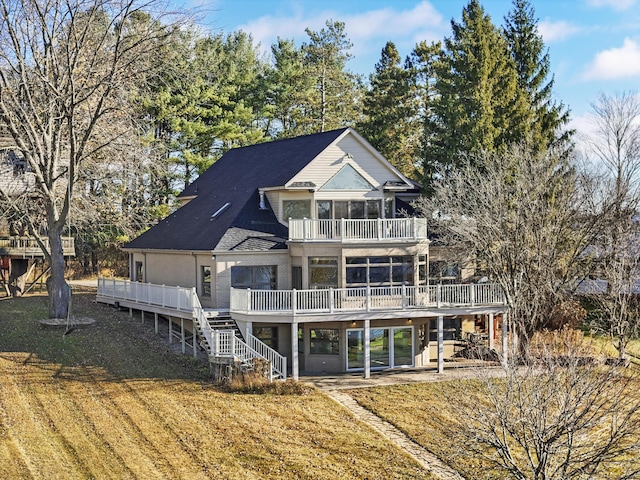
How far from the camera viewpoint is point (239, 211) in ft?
97.0

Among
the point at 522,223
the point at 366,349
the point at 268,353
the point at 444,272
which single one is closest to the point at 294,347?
the point at 268,353

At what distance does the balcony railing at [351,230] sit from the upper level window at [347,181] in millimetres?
1991

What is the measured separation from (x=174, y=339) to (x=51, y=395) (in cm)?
770

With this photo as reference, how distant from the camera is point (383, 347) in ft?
91.9

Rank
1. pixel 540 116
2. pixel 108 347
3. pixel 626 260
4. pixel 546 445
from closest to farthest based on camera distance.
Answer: pixel 546 445 < pixel 108 347 < pixel 626 260 < pixel 540 116

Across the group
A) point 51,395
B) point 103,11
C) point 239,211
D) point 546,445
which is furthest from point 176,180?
point 546,445

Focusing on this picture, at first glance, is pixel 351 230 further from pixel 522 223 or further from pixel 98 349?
pixel 98 349

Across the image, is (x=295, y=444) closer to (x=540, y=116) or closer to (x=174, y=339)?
(x=174, y=339)

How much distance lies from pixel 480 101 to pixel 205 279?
50.4 ft

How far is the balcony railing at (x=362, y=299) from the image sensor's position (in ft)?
83.9

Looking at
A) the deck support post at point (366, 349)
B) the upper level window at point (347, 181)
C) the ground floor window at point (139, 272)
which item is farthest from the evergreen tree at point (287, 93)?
the deck support post at point (366, 349)

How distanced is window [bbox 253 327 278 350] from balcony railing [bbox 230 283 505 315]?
7.17ft

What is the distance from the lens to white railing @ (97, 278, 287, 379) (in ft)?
79.1

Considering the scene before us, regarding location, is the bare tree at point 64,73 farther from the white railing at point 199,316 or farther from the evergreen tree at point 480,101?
the evergreen tree at point 480,101
